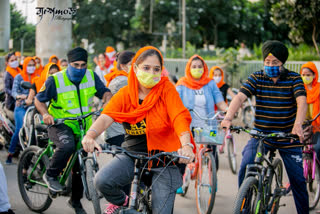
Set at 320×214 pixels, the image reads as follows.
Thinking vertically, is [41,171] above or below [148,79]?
below

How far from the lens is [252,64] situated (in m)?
17.2

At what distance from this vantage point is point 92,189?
5.10 metres

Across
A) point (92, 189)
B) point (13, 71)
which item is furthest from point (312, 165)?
point (13, 71)

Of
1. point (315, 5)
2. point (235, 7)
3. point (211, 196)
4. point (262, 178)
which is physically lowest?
point (211, 196)

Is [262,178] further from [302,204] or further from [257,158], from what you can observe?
[302,204]

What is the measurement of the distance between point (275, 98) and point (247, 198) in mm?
1161

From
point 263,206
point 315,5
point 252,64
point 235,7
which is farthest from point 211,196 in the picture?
point 235,7

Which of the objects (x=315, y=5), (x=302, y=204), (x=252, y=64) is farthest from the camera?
(x=252, y=64)

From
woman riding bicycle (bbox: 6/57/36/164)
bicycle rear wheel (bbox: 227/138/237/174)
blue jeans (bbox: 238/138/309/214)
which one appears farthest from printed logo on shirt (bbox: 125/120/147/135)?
woman riding bicycle (bbox: 6/57/36/164)

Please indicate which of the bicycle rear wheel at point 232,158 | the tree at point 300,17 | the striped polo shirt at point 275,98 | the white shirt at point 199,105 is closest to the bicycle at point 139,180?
the striped polo shirt at point 275,98

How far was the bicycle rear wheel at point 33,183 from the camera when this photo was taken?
5956mm

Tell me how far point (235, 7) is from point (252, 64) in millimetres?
28315

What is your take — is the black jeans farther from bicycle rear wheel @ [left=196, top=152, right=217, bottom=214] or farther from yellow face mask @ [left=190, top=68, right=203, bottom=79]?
yellow face mask @ [left=190, top=68, right=203, bottom=79]

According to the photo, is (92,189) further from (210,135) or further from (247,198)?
(210,135)
